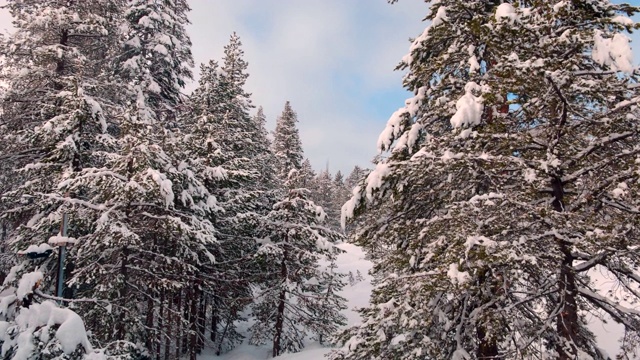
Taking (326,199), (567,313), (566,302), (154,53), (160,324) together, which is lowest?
(160,324)

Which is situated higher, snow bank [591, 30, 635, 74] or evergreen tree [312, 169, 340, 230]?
evergreen tree [312, 169, 340, 230]

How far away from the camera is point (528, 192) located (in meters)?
5.16

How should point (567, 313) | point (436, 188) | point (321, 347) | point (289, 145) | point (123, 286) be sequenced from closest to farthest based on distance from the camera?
point (567, 313) < point (436, 188) < point (123, 286) < point (321, 347) < point (289, 145)

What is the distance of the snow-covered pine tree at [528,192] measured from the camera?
471 centimetres

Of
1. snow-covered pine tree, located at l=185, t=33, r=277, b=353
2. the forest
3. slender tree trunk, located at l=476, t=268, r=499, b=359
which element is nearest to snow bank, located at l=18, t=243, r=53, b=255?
the forest

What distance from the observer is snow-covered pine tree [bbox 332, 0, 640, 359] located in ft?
15.5

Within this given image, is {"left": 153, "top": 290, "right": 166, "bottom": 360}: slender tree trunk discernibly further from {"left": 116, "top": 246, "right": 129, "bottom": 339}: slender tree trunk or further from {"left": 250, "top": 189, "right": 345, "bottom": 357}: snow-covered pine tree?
{"left": 250, "top": 189, "right": 345, "bottom": 357}: snow-covered pine tree

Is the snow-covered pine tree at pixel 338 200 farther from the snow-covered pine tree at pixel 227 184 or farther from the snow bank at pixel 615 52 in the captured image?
the snow bank at pixel 615 52

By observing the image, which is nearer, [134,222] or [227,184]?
[134,222]

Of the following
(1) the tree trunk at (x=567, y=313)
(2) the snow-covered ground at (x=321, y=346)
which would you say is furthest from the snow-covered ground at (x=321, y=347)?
(1) the tree trunk at (x=567, y=313)

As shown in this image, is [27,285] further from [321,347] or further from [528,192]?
[321,347]

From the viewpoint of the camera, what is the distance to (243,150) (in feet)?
69.3

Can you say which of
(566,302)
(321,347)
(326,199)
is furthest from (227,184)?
(326,199)

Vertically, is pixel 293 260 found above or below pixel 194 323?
above
